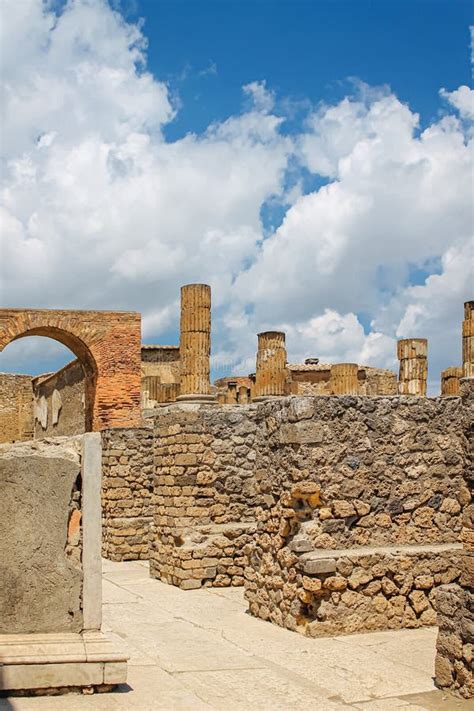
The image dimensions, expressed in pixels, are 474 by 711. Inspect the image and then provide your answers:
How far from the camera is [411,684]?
18.3 ft

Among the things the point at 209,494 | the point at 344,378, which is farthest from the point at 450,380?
the point at 209,494

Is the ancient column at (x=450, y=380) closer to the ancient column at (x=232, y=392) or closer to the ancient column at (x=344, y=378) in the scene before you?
the ancient column at (x=344, y=378)

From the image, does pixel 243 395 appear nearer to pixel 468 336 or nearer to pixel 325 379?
pixel 325 379

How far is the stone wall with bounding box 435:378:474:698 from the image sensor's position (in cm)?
512

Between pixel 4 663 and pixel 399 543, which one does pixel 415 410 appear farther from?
pixel 4 663

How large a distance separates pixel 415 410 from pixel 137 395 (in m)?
13.8

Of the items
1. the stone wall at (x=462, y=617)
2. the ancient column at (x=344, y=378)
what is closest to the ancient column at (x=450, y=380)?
the ancient column at (x=344, y=378)

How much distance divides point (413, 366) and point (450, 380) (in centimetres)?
604

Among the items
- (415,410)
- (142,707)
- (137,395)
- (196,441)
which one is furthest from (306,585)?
(137,395)

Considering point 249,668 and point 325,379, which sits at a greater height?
point 325,379

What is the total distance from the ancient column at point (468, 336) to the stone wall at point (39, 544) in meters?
10.1

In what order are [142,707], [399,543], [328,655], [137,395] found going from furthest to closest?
[137,395] → [399,543] → [328,655] → [142,707]

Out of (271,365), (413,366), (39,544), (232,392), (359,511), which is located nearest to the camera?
(39,544)

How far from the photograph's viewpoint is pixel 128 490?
1313 centimetres
